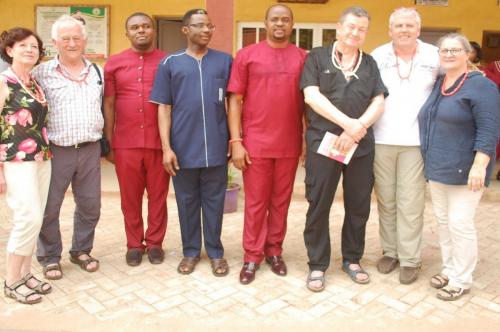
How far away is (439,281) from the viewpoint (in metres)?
3.76

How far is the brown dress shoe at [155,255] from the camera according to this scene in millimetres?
4148

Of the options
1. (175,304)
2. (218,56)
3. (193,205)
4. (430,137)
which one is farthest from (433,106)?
(175,304)

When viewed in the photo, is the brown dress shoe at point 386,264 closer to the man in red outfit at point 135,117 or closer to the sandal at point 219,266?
the sandal at point 219,266

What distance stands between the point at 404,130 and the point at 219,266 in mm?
1687

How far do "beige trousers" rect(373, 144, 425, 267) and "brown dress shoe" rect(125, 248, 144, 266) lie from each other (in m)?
1.93

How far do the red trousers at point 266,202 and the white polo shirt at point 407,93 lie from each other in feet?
2.45

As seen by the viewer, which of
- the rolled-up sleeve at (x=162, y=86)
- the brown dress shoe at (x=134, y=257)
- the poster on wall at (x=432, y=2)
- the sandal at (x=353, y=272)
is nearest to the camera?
the rolled-up sleeve at (x=162, y=86)

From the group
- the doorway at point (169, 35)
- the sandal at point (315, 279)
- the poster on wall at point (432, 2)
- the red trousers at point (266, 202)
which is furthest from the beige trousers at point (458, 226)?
the doorway at point (169, 35)

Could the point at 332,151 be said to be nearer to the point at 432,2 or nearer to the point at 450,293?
the point at 450,293

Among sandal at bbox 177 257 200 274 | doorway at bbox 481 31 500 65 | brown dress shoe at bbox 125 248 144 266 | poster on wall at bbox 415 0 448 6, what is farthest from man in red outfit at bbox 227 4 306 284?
doorway at bbox 481 31 500 65

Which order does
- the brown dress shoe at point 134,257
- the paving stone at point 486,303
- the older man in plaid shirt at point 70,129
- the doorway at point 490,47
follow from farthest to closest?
the doorway at point 490,47 → the brown dress shoe at point 134,257 → the older man in plaid shirt at point 70,129 → the paving stone at point 486,303

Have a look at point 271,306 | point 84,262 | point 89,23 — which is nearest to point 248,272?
point 271,306

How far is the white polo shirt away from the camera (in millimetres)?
3658

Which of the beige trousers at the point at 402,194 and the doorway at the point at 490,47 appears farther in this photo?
the doorway at the point at 490,47
